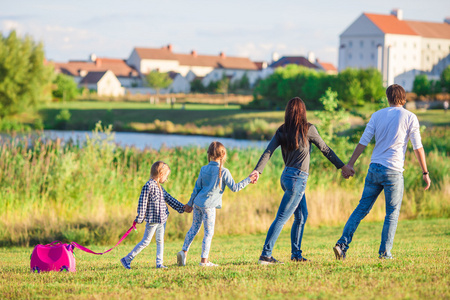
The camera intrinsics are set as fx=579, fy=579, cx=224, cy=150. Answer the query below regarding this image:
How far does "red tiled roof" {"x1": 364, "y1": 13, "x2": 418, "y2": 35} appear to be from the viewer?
107 metres

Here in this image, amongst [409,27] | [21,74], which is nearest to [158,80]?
[409,27]

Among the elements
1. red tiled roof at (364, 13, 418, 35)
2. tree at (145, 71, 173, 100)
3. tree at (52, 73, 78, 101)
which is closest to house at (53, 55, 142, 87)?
tree at (145, 71, 173, 100)

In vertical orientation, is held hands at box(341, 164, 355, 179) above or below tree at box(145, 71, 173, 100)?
below

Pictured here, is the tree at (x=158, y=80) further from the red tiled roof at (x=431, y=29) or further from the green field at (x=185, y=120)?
the green field at (x=185, y=120)

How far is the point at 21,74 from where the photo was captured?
172 ft

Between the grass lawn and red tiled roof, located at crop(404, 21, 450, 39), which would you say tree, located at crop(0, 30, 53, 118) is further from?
red tiled roof, located at crop(404, 21, 450, 39)

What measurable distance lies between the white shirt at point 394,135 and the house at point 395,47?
326 feet

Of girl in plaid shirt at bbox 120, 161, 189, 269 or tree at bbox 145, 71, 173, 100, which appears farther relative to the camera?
tree at bbox 145, 71, 173, 100

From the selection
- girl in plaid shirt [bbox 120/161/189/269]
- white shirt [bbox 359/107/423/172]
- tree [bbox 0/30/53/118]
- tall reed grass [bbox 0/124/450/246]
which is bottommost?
tall reed grass [bbox 0/124/450/246]

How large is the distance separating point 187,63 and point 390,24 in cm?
7150

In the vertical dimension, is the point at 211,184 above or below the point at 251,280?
above

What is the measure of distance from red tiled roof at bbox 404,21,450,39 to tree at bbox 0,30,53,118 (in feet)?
270

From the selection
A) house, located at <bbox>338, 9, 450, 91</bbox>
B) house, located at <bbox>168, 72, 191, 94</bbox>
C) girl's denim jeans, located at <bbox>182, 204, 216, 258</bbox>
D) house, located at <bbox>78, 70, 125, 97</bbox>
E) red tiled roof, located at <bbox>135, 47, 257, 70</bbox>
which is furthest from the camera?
red tiled roof, located at <bbox>135, 47, 257, 70</bbox>

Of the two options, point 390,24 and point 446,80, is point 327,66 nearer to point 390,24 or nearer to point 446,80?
point 390,24
